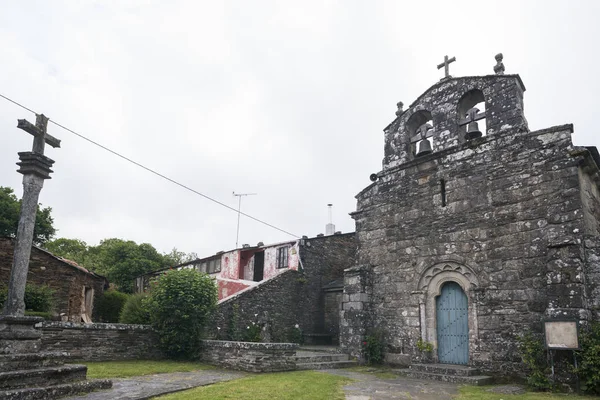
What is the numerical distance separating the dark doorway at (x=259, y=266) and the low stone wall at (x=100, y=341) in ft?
38.3

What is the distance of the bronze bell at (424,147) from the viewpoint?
13.1 m

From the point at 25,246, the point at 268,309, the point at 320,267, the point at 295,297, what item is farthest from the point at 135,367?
the point at 320,267

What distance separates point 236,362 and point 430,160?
8.14 meters

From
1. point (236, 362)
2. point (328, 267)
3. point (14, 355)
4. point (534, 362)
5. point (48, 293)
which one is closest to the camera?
Result: point (14, 355)

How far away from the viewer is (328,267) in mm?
Answer: 22031

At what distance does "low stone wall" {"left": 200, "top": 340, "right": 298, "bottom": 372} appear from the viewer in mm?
10906

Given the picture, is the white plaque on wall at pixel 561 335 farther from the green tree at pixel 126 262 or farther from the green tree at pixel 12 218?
the green tree at pixel 126 262

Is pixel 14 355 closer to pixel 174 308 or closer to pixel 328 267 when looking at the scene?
pixel 174 308

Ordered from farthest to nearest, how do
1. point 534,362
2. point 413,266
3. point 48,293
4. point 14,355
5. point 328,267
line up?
1. point 328,267
2. point 48,293
3. point 413,266
4. point 534,362
5. point 14,355

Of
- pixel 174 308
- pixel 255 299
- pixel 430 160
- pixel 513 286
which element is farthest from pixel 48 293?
pixel 513 286

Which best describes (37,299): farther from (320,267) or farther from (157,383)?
(320,267)

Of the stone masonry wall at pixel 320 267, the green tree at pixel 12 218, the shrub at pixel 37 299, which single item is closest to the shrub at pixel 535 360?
the stone masonry wall at pixel 320 267

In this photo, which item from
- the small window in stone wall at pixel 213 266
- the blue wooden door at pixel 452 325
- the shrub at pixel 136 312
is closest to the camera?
the blue wooden door at pixel 452 325

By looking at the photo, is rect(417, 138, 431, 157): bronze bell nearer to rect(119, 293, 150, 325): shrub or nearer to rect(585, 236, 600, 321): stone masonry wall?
rect(585, 236, 600, 321): stone masonry wall
